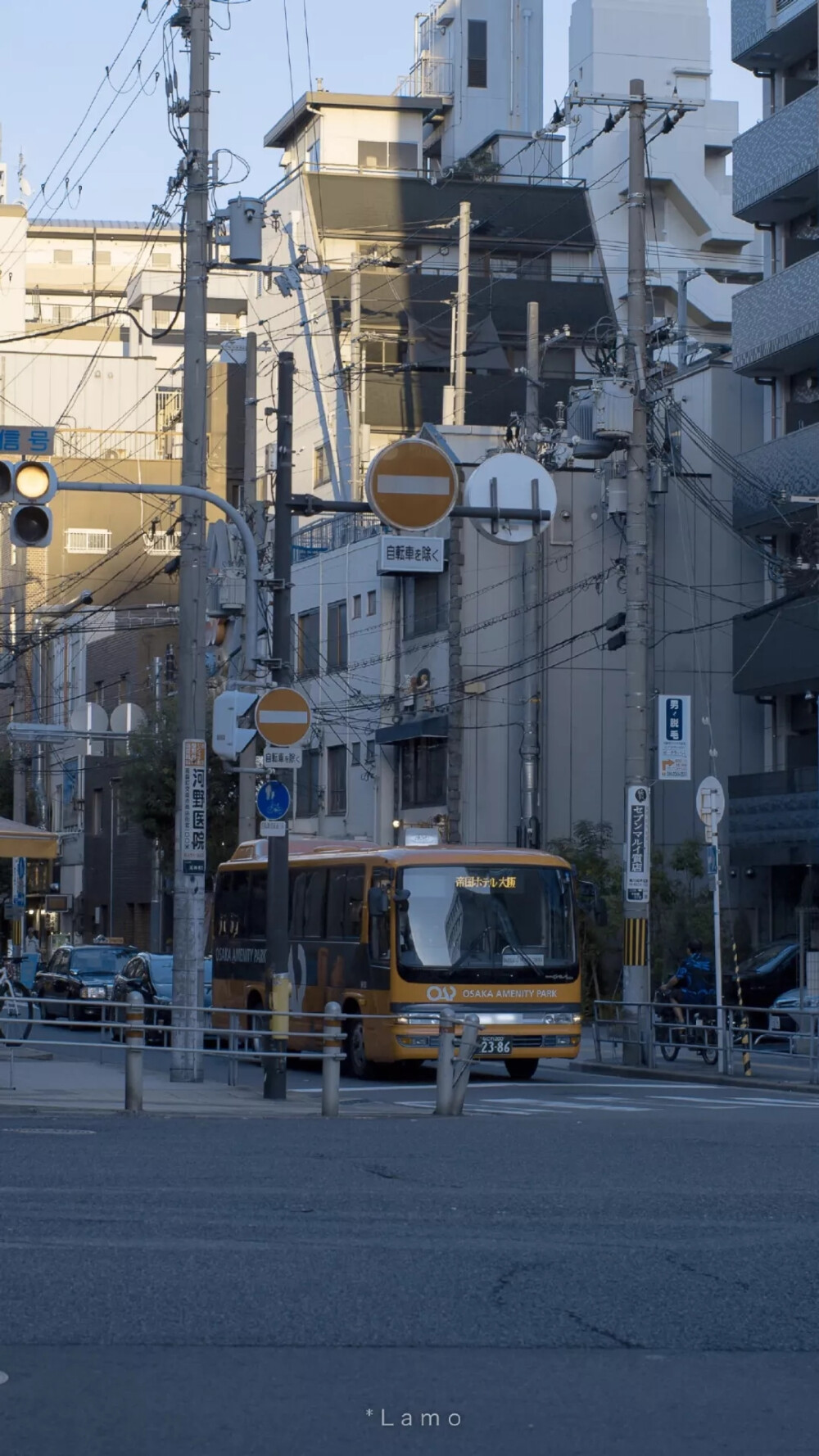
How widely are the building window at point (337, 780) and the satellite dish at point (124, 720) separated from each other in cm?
556

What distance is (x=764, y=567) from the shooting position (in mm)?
46500

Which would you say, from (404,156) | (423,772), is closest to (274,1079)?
(423,772)

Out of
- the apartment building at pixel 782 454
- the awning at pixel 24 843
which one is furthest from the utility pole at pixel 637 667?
the apartment building at pixel 782 454

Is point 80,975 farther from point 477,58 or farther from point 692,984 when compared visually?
point 477,58

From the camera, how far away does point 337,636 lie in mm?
54844

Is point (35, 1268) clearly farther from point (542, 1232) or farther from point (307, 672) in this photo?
point (307, 672)

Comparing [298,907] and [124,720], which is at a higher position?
[124,720]

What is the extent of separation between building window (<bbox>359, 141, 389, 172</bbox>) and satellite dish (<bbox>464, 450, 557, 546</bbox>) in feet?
173

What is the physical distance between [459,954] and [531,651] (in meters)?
20.7

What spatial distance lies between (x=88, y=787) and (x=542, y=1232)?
63.8 metres

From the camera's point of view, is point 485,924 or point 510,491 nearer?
point 510,491

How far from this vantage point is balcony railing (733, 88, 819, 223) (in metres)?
39.2

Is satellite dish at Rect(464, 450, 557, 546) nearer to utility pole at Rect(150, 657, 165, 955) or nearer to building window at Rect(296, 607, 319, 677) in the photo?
building window at Rect(296, 607, 319, 677)

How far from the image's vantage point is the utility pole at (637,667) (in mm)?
28766
